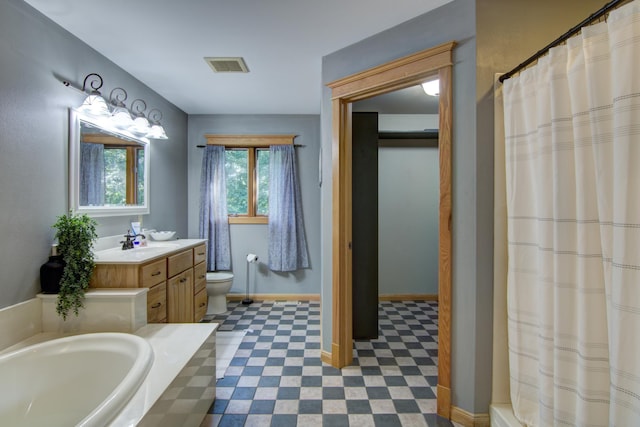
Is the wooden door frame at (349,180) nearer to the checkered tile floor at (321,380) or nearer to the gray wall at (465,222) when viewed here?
the gray wall at (465,222)

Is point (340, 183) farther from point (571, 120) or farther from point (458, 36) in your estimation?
point (571, 120)

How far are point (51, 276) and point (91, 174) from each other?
0.83m

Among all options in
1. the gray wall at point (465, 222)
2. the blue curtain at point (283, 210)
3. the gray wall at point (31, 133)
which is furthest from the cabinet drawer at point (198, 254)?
the gray wall at point (465, 222)

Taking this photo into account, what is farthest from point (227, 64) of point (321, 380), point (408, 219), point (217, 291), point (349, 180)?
point (408, 219)

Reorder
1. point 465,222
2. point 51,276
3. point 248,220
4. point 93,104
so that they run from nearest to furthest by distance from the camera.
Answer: point 465,222 < point 51,276 < point 93,104 < point 248,220

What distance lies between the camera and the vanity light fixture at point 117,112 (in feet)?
7.13

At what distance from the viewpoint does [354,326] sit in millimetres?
2865

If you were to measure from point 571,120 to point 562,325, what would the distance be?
2.68 feet

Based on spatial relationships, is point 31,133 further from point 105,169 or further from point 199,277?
point 199,277

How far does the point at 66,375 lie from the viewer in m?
1.55

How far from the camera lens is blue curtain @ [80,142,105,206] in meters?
2.24

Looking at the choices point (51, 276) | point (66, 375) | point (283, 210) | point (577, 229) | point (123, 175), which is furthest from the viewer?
point (283, 210)

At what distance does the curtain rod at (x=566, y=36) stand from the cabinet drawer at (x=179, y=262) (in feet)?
8.41

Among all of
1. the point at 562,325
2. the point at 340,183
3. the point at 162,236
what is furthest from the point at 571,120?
the point at 162,236
